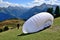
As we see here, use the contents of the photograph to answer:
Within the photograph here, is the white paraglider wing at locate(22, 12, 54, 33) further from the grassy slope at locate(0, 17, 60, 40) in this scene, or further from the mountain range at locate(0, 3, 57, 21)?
the mountain range at locate(0, 3, 57, 21)

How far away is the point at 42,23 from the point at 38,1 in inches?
94.9

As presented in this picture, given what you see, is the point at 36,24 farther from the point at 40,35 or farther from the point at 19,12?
the point at 19,12

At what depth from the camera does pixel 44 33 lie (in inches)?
482

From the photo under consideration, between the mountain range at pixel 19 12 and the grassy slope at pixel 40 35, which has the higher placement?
the mountain range at pixel 19 12

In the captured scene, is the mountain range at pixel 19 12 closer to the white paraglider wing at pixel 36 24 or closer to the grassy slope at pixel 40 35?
the grassy slope at pixel 40 35

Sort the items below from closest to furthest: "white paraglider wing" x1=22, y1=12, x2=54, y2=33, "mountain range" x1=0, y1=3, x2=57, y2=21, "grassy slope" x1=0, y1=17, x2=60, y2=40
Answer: "grassy slope" x1=0, y1=17, x2=60, y2=40 < "white paraglider wing" x1=22, y1=12, x2=54, y2=33 < "mountain range" x1=0, y1=3, x2=57, y2=21

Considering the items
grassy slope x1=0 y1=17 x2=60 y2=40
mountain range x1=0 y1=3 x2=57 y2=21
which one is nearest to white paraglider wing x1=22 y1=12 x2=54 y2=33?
grassy slope x1=0 y1=17 x2=60 y2=40

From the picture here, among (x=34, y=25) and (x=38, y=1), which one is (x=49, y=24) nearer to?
(x=34, y=25)

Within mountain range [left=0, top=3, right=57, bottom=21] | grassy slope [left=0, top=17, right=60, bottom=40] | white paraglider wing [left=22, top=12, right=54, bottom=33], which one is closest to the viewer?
grassy slope [left=0, top=17, right=60, bottom=40]

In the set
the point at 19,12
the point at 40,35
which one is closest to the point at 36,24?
the point at 40,35

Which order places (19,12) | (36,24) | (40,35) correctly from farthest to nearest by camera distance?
(19,12) < (36,24) < (40,35)

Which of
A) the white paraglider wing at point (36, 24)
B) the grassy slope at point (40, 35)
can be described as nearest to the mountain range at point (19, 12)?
the grassy slope at point (40, 35)

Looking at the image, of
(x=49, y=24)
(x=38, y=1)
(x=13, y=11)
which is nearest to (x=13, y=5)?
(x=13, y=11)

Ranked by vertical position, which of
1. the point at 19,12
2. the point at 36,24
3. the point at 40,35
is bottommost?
the point at 40,35
